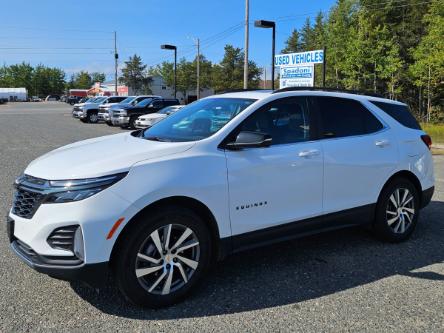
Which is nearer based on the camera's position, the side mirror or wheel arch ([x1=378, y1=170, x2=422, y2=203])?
the side mirror

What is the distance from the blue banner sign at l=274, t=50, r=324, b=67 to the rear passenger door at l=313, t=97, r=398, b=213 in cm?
1419

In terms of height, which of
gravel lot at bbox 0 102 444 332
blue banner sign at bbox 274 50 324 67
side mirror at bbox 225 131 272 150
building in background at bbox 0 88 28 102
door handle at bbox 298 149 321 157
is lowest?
gravel lot at bbox 0 102 444 332

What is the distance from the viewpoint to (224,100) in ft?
15.7

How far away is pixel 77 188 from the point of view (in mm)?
3354

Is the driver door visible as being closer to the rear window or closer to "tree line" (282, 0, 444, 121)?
the rear window

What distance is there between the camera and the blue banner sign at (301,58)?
1886 centimetres

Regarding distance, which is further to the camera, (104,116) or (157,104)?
(104,116)

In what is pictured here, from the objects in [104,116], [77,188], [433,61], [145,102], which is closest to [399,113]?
[77,188]

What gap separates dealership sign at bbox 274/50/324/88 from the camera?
1900 centimetres

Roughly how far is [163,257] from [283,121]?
177cm

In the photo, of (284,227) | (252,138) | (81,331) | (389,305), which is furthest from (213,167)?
(389,305)

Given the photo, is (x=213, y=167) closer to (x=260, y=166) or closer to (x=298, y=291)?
(x=260, y=166)

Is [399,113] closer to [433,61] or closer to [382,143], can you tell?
[382,143]

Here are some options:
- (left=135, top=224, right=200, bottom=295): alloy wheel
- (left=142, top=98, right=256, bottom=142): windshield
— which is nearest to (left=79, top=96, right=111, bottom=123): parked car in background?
(left=142, top=98, right=256, bottom=142): windshield
